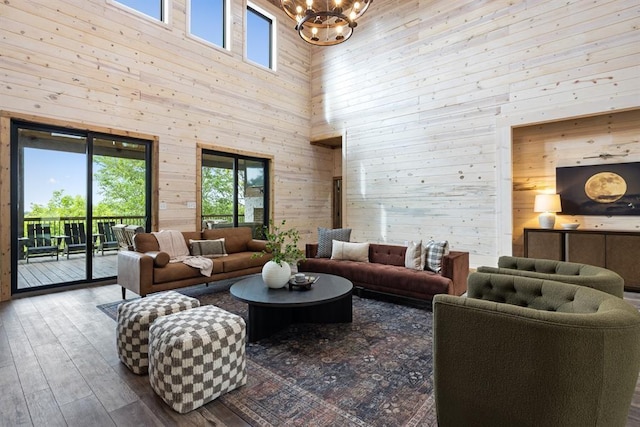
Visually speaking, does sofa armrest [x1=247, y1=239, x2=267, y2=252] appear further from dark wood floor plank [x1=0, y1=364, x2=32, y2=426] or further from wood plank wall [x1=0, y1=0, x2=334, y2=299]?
dark wood floor plank [x1=0, y1=364, x2=32, y2=426]

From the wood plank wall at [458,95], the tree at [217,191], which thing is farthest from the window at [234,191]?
the wood plank wall at [458,95]

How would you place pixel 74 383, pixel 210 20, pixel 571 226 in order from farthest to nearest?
pixel 210 20
pixel 571 226
pixel 74 383

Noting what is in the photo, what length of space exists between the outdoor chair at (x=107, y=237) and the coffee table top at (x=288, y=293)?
3063mm

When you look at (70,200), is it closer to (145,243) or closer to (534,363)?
(145,243)

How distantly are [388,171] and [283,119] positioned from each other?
2.86 meters

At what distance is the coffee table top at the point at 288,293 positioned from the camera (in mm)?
2712

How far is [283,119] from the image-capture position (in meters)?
7.50

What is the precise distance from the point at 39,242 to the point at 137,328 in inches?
138

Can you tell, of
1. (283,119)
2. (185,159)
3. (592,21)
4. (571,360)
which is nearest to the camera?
(571,360)

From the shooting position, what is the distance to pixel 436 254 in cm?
398

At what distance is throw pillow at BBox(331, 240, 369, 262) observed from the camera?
185 inches

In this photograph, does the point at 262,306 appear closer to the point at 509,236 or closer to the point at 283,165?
the point at 509,236

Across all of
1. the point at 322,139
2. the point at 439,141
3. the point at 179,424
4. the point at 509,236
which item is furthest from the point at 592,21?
the point at 179,424

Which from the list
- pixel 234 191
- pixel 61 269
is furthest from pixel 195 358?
pixel 234 191
